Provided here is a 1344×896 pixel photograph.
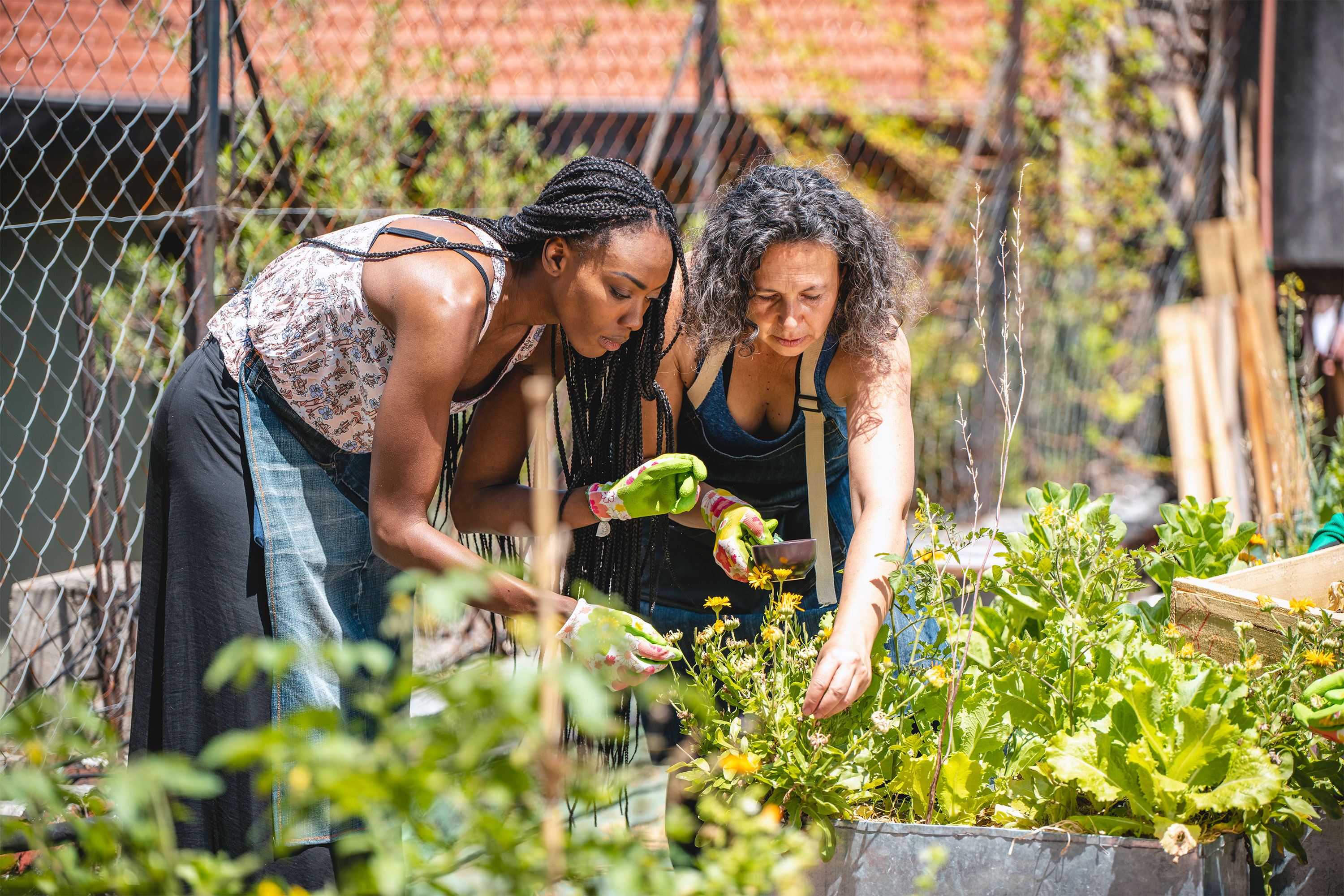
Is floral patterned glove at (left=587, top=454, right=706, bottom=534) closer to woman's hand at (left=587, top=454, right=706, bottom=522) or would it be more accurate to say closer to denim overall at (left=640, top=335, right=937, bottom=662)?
woman's hand at (left=587, top=454, right=706, bottom=522)

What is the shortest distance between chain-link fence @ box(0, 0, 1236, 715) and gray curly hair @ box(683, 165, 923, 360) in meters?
0.42

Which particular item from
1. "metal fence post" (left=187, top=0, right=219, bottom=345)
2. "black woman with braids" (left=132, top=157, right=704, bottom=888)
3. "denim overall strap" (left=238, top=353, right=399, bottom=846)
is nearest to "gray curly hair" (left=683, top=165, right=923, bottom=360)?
"black woman with braids" (left=132, top=157, right=704, bottom=888)

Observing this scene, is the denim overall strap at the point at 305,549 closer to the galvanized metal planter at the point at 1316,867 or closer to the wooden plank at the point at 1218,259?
the galvanized metal planter at the point at 1316,867

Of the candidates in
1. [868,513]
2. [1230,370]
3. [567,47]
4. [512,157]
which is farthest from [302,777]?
[1230,370]

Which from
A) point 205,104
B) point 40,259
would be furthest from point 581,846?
point 40,259

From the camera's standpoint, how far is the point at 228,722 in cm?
167

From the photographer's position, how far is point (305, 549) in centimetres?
173

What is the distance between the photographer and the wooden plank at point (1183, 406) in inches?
188

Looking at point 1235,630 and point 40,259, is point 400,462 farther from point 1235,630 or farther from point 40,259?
point 40,259

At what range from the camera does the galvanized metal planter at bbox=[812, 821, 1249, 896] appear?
1235 mm

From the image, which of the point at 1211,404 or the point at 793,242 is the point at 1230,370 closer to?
the point at 1211,404

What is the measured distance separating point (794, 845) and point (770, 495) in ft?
3.83

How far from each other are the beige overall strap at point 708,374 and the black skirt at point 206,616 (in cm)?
83

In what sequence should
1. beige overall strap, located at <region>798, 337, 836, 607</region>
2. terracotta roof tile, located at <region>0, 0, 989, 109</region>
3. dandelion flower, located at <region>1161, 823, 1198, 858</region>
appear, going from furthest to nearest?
1. terracotta roof tile, located at <region>0, 0, 989, 109</region>
2. beige overall strap, located at <region>798, 337, 836, 607</region>
3. dandelion flower, located at <region>1161, 823, 1198, 858</region>
